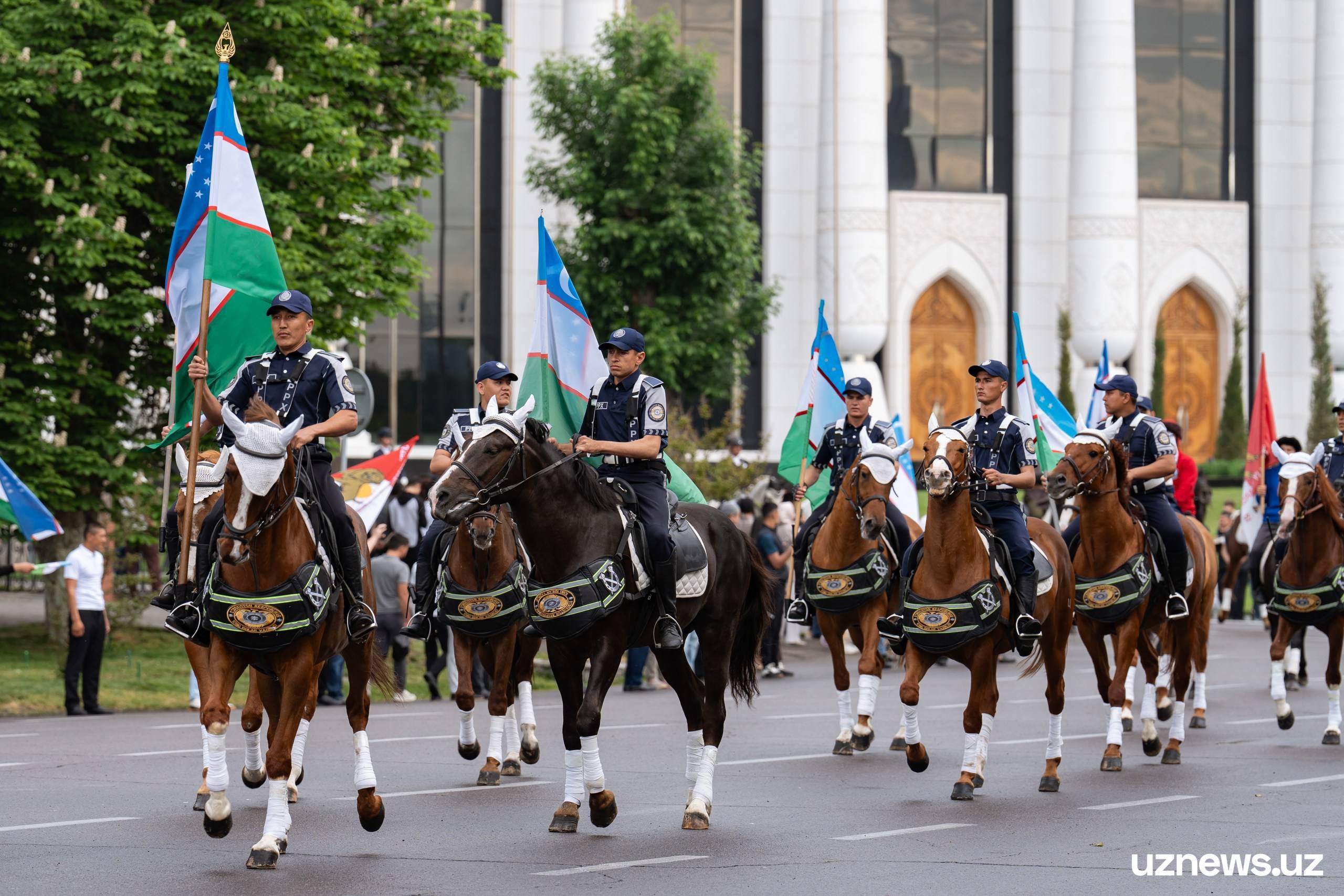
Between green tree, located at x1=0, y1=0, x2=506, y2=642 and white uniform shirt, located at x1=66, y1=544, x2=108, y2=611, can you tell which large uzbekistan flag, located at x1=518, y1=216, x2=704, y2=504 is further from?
green tree, located at x1=0, y1=0, x2=506, y2=642

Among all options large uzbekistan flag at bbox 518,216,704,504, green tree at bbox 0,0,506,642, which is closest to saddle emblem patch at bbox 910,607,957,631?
large uzbekistan flag at bbox 518,216,704,504

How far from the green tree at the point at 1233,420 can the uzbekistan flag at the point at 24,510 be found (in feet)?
119

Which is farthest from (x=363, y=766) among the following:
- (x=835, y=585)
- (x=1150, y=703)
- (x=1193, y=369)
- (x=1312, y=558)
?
(x=1193, y=369)

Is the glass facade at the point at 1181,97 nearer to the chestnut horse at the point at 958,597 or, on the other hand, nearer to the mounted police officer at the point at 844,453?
the mounted police officer at the point at 844,453

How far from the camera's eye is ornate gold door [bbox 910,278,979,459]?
48219 mm

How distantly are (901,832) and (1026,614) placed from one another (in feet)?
8.19

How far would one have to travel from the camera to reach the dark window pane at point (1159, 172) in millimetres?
49406

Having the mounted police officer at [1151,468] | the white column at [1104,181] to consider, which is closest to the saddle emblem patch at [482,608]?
the mounted police officer at [1151,468]

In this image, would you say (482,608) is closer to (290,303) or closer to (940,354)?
(290,303)

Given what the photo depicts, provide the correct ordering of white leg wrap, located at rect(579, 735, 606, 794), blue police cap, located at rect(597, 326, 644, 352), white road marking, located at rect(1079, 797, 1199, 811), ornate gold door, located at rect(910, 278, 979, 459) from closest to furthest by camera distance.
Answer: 1. white leg wrap, located at rect(579, 735, 606, 794)
2. blue police cap, located at rect(597, 326, 644, 352)
3. white road marking, located at rect(1079, 797, 1199, 811)
4. ornate gold door, located at rect(910, 278, 979, 459)

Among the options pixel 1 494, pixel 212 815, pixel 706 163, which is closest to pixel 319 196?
pixel 1 494

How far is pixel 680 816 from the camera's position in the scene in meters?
11.9

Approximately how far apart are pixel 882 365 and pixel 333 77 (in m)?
24.4

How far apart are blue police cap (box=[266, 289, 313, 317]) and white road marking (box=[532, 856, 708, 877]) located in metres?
3.60
